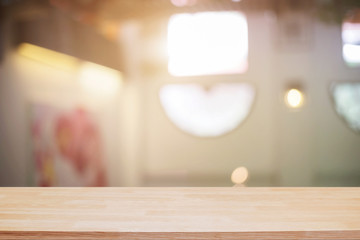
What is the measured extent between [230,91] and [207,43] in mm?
528

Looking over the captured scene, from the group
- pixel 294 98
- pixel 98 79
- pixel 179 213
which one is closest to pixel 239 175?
pixel 294 98

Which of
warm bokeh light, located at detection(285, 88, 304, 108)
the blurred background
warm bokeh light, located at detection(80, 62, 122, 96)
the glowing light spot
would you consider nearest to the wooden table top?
warm bokeh light, located at detection(80, 62, 122, 96)

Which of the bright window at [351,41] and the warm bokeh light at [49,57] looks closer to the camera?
the warm bokeh light at [49,57]

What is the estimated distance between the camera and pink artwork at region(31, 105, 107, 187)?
2.32 meters

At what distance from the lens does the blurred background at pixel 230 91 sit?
11.4 feet

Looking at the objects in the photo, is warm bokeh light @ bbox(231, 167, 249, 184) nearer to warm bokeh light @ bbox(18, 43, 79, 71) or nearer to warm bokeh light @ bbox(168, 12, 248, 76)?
warm bokeh light @ bbox(168, 12, 248, 76)

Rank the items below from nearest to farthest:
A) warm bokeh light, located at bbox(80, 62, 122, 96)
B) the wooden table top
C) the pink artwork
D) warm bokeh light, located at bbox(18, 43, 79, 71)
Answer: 1. the wooden table top
2. warm bokeh light, located at bbox(18, 43, 79, 71)
3. the pink artwork
4. warm bokeh light, located at bbox(80, 62, 122, 96)

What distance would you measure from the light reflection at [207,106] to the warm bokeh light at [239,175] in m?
0.45

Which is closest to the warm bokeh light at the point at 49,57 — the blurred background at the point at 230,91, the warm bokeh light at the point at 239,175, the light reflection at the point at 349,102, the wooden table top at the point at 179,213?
the blurred background at the point at 230,91

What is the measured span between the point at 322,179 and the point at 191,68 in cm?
174

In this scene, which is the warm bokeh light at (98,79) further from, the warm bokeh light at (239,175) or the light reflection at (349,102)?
the light reflection at (349,102)

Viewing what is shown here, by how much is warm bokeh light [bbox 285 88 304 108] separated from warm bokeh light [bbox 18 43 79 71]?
2118 mm

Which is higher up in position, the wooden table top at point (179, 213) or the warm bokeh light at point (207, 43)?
the warm bokeh light at point (207, 43)

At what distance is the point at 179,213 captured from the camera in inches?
11.6
